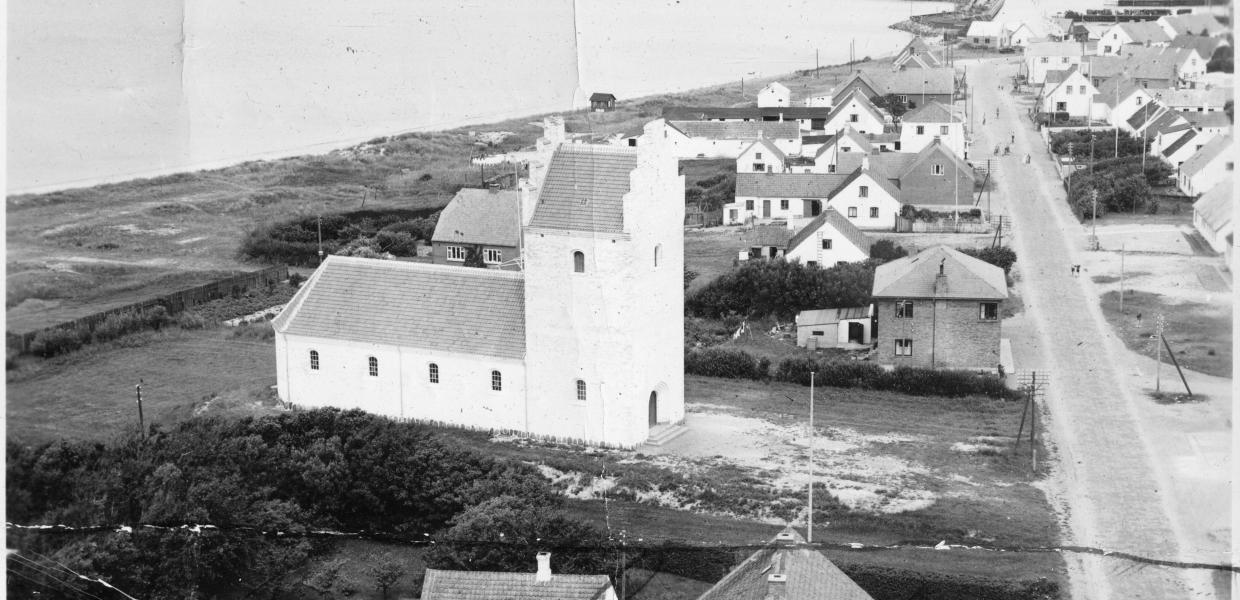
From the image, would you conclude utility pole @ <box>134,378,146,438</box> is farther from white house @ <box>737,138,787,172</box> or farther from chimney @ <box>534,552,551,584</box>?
white house @ <box>737,138,787,172</box>

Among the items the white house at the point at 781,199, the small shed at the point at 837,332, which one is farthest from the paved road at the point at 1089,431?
the white house at the point at 781,199

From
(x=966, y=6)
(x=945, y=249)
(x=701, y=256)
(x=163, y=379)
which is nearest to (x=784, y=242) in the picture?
(x=701, y=256)

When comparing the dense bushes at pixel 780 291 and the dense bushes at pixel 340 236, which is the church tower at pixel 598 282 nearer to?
the dense bushes at pixel 780 291

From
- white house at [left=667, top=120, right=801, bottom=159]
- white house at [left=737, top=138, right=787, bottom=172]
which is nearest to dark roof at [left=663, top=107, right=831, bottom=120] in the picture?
white house at [left=667, top=120, right=801, bottom=159]

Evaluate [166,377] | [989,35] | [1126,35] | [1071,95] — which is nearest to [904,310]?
[166,377]

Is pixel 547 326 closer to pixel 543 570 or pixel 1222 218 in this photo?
pixel 543 570
